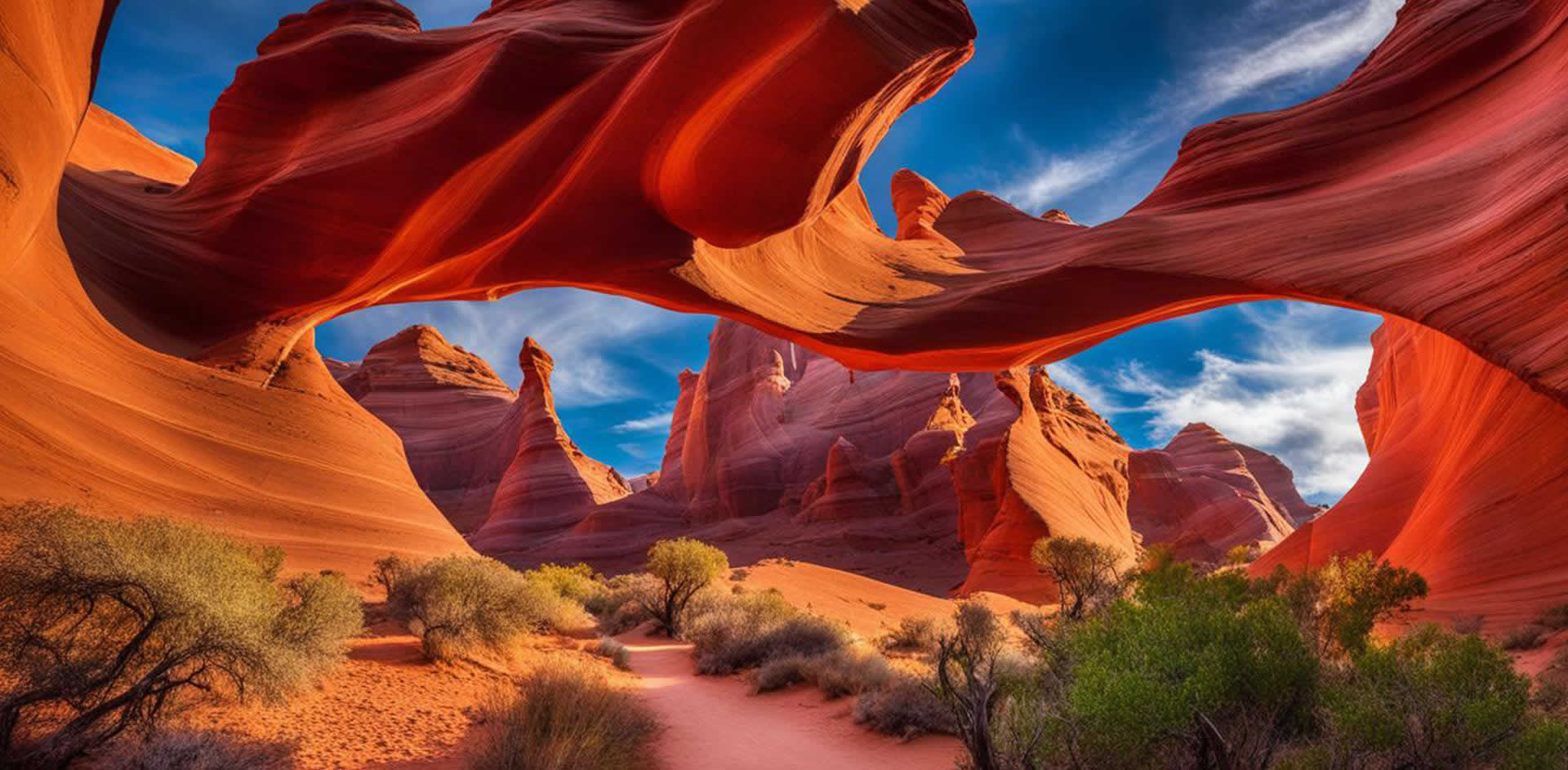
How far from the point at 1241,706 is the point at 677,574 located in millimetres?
13249

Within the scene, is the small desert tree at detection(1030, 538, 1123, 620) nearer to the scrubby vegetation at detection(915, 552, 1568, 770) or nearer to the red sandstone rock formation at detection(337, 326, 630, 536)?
the scrubby vegetation at detection(915, 552, 1568, 770)

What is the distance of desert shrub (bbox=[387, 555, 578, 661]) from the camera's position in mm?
9297

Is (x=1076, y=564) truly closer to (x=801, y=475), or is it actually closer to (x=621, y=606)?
(x=621, y=606)

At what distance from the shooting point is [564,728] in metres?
6.51

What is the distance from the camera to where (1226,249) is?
1307 cm

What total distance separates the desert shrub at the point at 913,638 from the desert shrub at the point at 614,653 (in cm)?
577

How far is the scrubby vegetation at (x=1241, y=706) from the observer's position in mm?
4301

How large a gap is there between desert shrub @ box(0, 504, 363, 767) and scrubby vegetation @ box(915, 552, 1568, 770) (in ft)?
18.0

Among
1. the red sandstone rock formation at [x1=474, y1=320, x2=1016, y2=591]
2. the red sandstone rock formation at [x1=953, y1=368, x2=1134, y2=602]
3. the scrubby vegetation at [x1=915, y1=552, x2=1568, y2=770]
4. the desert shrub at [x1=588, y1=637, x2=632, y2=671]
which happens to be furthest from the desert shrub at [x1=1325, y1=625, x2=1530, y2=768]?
the red sandstone rock formation at [x1=474, y1=320, x2=1016, y2=591]

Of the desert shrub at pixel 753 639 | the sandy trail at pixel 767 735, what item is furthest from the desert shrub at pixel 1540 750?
the desert shrub at pixel 753 639

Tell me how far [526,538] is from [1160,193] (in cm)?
3449

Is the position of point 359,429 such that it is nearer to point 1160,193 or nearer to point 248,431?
point 248,431

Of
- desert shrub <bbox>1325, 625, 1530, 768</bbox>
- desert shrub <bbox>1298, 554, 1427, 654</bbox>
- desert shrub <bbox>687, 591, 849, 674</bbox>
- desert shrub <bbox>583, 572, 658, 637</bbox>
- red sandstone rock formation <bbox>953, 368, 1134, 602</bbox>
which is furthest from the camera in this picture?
red sandstone rock formation <bbox>953, 368, 1134, 602</bbox>

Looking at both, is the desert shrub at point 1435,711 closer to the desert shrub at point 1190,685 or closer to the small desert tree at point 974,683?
the desert shrub at point 1190,685
